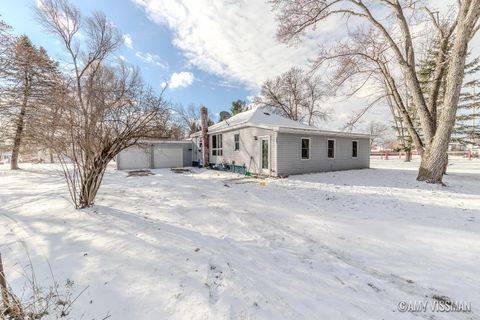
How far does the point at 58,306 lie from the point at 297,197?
19.1 feet

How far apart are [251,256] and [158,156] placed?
54.3 feet

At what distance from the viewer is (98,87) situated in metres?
5.59

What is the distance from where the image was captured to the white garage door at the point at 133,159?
55.8 feet

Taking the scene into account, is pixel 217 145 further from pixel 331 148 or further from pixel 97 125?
pixel 97 125

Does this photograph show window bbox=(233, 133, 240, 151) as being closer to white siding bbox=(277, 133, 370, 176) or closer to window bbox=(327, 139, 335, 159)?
white siding bbox=(277, 133, 370, 176)

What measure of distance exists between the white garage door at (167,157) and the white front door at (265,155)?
9413 millimetres

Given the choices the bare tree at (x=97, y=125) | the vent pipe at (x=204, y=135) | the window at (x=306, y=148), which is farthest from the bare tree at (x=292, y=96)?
the bare tree at (x=97, y=125)

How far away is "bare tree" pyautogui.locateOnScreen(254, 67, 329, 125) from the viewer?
2773 centimetres

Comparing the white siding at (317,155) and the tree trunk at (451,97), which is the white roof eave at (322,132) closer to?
the white siding at (317,155)

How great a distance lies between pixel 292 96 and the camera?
94.0 feet

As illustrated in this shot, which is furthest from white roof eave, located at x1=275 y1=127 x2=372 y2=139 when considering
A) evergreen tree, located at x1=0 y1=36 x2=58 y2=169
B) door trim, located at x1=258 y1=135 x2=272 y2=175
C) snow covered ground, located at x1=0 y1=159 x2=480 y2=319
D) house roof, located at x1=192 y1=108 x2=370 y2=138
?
evergreen tree, located at x1=0 y1=36 x2=58 y2=169

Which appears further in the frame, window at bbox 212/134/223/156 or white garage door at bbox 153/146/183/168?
white garage door at bbox 153/146/183/168

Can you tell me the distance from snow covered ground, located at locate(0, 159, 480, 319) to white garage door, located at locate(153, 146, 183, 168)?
12.3 meters

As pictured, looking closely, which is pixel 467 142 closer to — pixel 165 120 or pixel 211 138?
pixel 211 138
